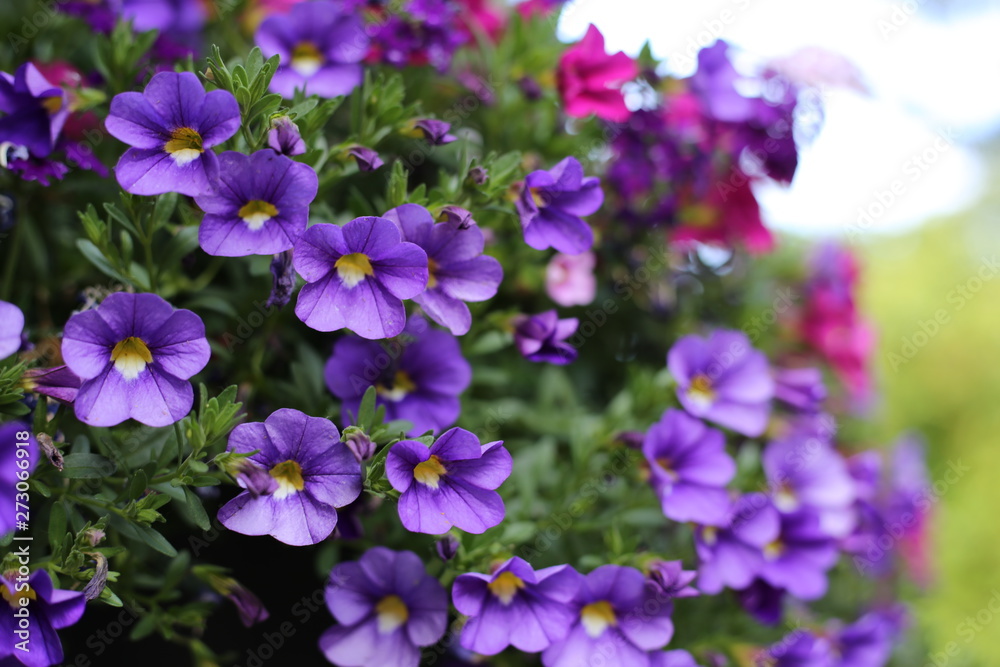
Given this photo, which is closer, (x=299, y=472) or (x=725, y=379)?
(x=299, y=472)

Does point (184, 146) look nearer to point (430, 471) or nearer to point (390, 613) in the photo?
point (430, 471)

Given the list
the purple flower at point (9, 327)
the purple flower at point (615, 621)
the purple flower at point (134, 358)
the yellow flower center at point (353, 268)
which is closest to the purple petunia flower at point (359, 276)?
the yellow flower center at point (353, 268)

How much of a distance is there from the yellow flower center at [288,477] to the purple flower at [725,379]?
481 millimetres

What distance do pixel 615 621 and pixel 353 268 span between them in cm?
46

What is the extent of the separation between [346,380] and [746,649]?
24.8 inches

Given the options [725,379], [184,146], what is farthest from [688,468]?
[184,146]

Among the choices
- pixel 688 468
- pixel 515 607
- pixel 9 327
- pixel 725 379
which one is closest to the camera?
pixel 9 327

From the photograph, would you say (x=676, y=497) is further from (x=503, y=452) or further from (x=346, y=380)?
(x=346, y=380)

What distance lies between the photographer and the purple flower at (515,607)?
2.27 feet

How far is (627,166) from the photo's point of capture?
1050 mm

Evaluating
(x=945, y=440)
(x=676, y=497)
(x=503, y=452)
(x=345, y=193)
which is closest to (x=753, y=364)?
(x=676, y=497)

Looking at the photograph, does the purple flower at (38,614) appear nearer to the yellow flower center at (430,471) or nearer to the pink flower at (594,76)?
the yellow flower center at (430,471)

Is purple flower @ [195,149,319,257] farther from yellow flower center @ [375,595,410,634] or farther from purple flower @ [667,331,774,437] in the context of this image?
purple flower @ [667,331,774,437]

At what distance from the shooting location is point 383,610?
2.53 feet
